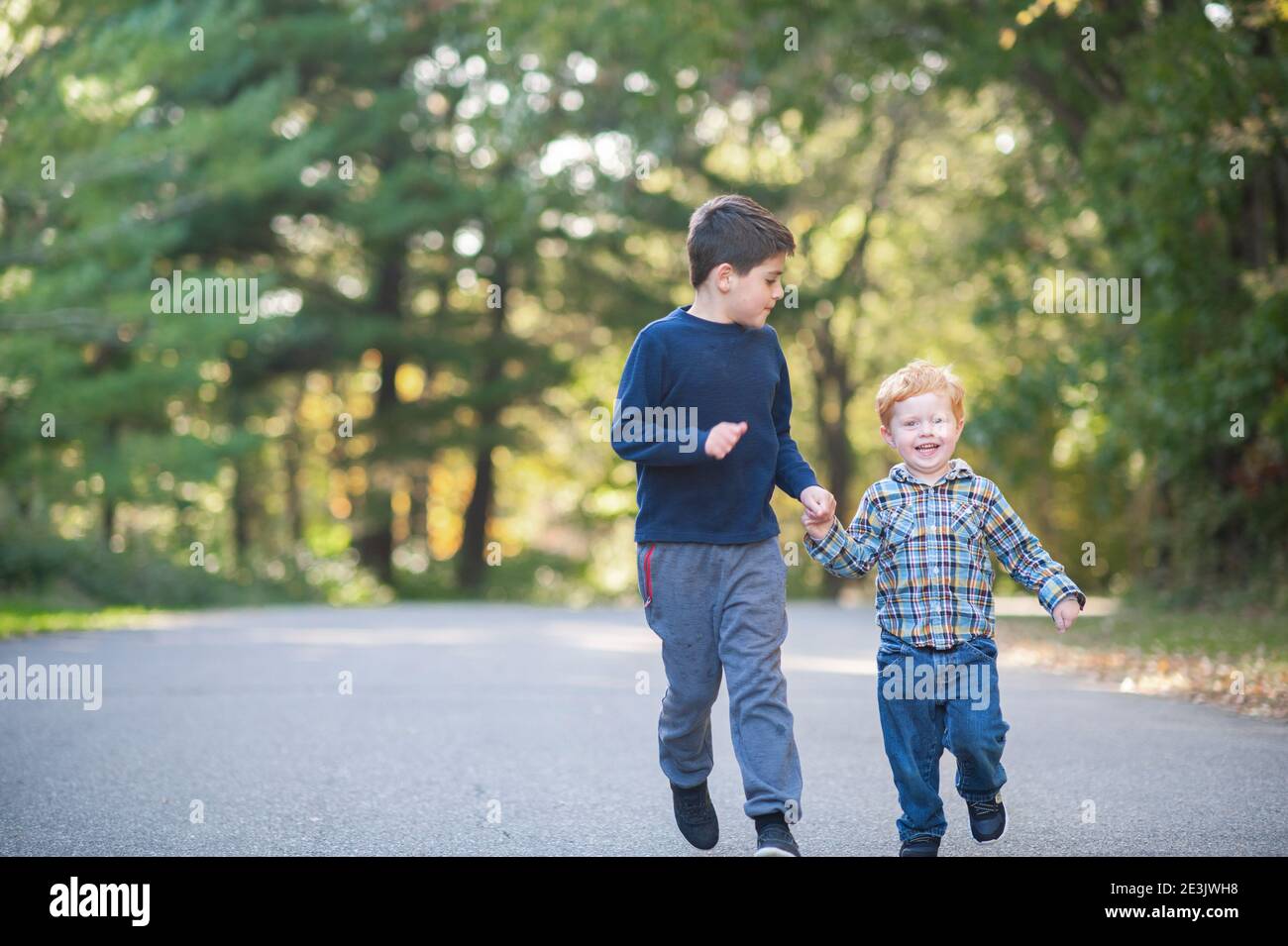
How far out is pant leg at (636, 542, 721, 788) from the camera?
4.73 metres

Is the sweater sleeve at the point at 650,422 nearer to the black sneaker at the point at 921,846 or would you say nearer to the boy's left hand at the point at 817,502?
the boy's left hand at the point at 817,502

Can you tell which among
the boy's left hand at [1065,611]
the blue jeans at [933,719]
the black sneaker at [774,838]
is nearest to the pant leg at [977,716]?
the blue jeans at [933,719]

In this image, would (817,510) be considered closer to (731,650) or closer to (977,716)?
(731,650)

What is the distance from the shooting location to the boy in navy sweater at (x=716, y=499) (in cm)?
465

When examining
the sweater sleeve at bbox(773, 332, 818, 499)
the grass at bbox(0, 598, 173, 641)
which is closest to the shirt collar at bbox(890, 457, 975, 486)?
the sweater sleeve at bbox(773, 332, 818, 499)

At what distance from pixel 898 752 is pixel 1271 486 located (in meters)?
13.5

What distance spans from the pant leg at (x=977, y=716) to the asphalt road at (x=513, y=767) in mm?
321

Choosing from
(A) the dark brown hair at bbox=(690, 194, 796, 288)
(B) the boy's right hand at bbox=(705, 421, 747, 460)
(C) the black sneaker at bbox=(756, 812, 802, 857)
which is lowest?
(C) the black sneaker at bbox=(756, 812, 802, 857)

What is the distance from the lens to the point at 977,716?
4.69 metres

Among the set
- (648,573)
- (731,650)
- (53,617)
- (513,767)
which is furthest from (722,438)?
(53,617)

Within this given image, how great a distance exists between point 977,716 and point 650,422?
1.31m

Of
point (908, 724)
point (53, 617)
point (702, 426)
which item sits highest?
point (702, 426)

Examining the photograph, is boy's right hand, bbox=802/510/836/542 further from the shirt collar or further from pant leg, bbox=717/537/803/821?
the shirt collar
